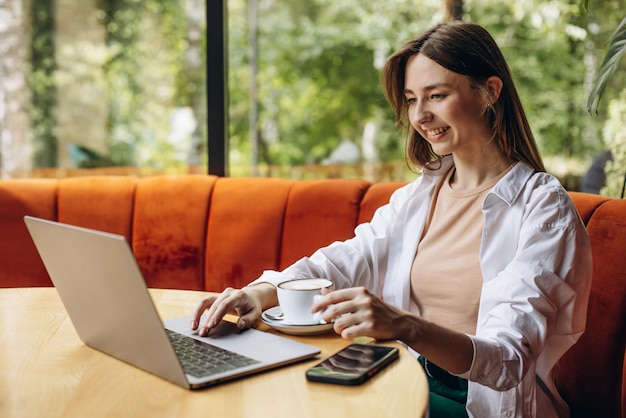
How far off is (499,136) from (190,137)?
253cm

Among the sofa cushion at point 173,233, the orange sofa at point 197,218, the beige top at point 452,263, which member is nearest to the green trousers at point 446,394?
the beige top at point 452,263

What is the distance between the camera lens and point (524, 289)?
1188 millimetres

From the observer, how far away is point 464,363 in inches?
42.0

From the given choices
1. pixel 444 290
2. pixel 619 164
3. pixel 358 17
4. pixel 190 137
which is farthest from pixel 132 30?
pixel 444 290

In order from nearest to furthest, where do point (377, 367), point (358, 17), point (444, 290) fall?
1. point (377, 367)
2. point (444, 290)
3. point (358, 17)

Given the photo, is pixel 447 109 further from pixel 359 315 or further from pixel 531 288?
pixel 359 315

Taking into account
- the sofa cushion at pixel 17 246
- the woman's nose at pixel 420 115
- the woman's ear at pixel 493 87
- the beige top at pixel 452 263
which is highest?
the woman's ear at pixel 493 87

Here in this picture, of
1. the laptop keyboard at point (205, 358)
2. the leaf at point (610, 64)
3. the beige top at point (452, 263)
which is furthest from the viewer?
the leaf at point (610, 64)

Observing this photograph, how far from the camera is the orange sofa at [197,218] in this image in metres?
2.16

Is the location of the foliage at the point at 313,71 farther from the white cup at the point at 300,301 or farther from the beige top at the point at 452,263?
the white cup at the point at 300,301

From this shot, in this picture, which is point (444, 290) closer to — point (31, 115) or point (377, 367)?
point (377, 367)

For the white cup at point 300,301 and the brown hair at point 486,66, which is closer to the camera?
the white cup at point 300,301

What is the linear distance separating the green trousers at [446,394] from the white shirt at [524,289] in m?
0.04

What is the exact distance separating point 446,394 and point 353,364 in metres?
0.48
